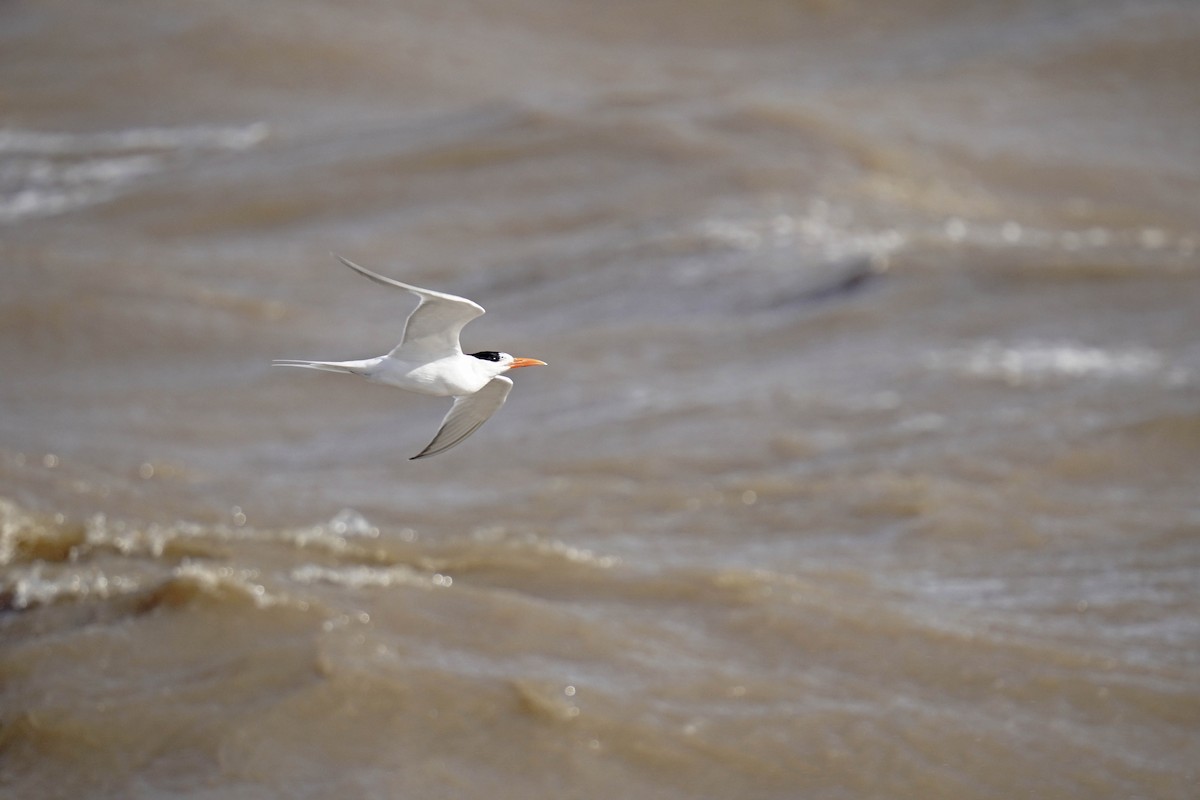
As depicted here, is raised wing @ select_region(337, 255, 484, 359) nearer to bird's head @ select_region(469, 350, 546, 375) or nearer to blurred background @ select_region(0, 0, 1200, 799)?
bird's head @ select_region(469, 350, 546, 375)

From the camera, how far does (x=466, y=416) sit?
289 inches

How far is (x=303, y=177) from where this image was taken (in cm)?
2145

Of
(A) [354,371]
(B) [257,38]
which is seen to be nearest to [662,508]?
(A) [354,371]

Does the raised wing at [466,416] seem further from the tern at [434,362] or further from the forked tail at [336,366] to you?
the forked tail at [336,366]

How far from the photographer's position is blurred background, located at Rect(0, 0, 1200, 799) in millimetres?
8680

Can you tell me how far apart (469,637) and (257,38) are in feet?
64.4

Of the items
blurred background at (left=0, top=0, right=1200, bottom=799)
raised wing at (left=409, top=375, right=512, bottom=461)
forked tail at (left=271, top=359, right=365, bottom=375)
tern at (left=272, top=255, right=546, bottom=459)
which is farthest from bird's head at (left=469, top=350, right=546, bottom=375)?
blurred background at (left=0, top=0, right=1200, bottom=799)

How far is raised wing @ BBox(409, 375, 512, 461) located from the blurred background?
195cm

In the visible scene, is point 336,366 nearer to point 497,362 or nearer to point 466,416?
point 497,362

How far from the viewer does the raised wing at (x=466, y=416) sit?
285 inches

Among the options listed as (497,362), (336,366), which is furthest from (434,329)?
(497,362)

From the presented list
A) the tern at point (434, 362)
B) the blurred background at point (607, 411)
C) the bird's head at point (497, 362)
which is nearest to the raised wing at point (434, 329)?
the tern at point (434, 362)

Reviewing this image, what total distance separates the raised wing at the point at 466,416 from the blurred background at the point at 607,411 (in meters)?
1.95

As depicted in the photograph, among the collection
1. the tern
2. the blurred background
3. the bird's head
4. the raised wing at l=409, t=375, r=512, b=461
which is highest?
the tern
